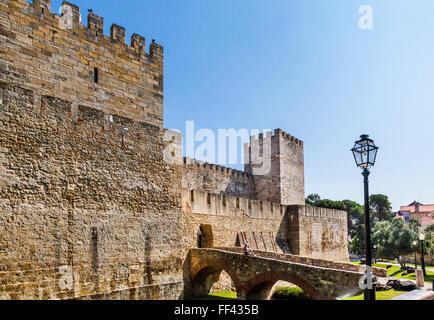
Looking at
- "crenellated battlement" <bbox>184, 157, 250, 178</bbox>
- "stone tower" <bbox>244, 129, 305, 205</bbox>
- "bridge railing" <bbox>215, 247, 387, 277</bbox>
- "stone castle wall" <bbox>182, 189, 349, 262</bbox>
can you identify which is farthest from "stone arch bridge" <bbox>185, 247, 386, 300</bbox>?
"stone tower" <bbox>244, 129, 305, 205</bbox>

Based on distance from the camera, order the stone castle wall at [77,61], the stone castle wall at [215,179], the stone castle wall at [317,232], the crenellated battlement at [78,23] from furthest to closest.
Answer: the stone castle wall at [215,179] → the stone castle wall at [317,232] → the crenellated battlement at [78,23] → the stone castle wall at [77,61]

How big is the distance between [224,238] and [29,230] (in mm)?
10805

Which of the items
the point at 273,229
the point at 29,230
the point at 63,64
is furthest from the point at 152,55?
the point at 273,229

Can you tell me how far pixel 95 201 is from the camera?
10.0 meters

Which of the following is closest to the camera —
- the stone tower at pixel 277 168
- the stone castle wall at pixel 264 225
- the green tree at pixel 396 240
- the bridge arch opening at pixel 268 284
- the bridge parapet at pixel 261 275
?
the bridge parapet at pixel 261 275

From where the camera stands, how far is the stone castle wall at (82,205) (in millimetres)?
8430

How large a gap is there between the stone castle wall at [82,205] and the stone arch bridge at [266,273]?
2697mm

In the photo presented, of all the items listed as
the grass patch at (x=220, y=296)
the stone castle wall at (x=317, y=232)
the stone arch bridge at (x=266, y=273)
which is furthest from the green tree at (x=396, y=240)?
the stone arch bridge at (x=266, y=273)

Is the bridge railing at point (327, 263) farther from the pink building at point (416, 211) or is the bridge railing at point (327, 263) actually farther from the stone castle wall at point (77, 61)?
the pink building at point (416, 211)

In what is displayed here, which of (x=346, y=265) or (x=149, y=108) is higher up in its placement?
(x=149, y=108)

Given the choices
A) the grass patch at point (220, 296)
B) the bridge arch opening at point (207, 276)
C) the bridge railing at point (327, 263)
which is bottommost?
the grass patch at point (220, 296)

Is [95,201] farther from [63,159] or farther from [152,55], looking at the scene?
[152,55]

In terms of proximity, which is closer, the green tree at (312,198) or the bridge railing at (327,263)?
the bridge railing at (327,263)
